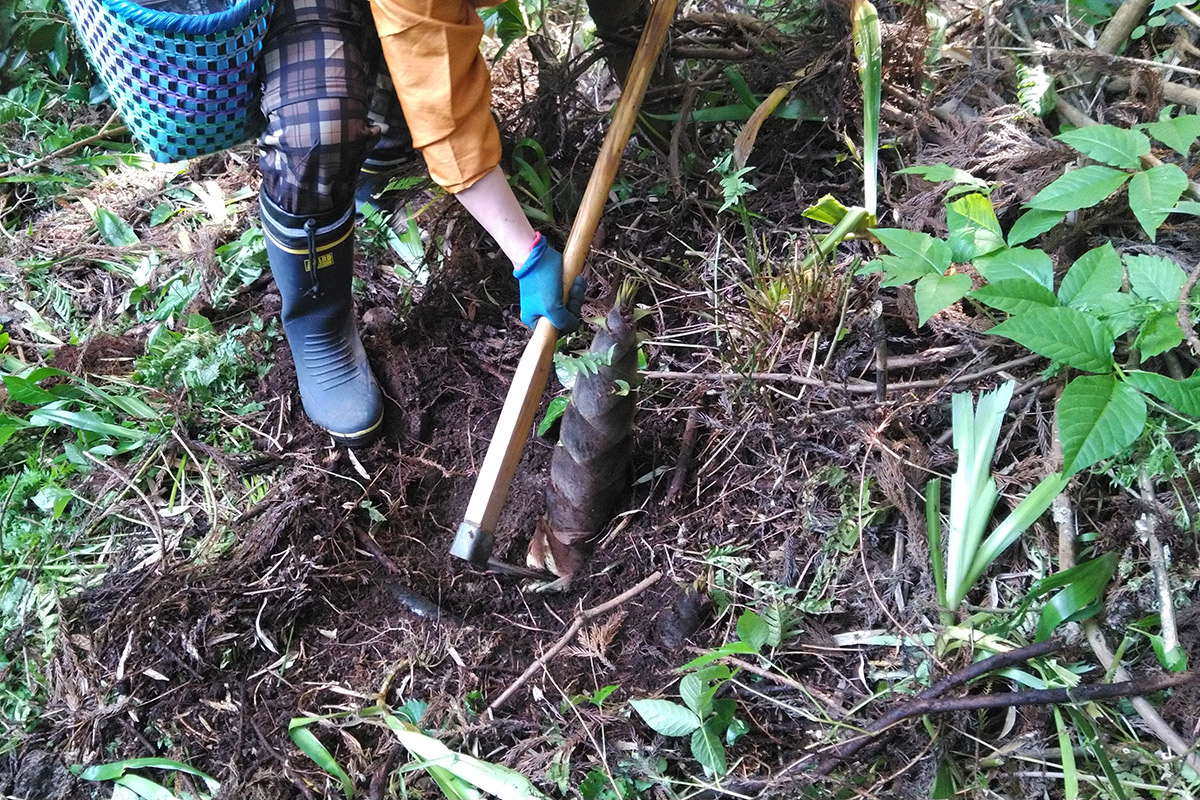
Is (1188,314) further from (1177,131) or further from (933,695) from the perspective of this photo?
(933,695)

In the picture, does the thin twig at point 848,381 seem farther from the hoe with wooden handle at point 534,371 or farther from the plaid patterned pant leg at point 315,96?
the plaid patterned pant leg at point 315,96

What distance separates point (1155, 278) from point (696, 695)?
0.92m

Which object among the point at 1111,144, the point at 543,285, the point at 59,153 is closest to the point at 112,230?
the point at 59,153

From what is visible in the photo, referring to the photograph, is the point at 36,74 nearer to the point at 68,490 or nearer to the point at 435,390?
the point at 68,490

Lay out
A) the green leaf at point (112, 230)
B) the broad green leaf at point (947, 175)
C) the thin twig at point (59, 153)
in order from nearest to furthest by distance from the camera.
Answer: the broad green leaf at point (947, 175), the green leaf at point (112, 230), the thin twig at point (59, 153)

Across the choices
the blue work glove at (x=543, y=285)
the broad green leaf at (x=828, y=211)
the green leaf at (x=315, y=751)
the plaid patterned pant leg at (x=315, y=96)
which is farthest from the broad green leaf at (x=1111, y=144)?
the green leaf at (x=315, y=751)

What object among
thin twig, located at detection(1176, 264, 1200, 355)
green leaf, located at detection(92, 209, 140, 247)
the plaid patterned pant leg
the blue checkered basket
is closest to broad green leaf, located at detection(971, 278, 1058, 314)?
thin twig, located at detection(1176, 264, 1200, 355)

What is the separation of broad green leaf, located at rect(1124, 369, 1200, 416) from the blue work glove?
93 cm

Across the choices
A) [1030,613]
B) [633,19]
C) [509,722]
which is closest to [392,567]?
[509,722]

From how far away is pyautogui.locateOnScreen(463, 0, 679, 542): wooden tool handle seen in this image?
1.52m

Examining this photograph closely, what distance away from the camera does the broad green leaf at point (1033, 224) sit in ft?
4.34

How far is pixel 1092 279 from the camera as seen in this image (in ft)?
3.92

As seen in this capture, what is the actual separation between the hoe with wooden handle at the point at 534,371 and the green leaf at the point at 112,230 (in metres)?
1.37

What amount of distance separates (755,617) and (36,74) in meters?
2.77
